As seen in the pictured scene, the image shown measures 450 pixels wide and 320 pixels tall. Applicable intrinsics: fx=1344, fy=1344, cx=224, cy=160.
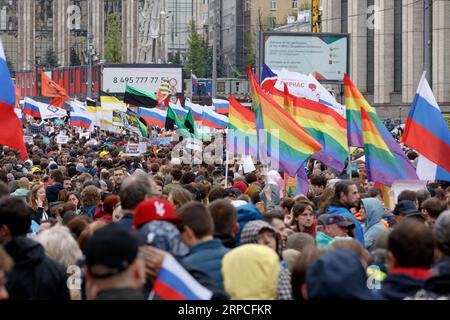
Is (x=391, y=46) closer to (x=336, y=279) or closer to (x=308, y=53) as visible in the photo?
(x=308, y=53)

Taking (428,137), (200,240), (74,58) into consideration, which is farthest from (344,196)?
(74,58)

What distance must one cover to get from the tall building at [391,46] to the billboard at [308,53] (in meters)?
9.43

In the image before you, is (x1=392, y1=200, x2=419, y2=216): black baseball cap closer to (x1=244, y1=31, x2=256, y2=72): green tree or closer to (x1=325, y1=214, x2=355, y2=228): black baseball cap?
(x1=325, y1=214, x2=355, y2=228): black baseball cap

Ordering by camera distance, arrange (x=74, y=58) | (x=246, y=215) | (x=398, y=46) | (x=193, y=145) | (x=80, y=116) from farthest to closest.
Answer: (x=74, y=58)
(x=398, y=46)
(x=80, y=116)
(x=193, y=145)
(x=246, y=215)

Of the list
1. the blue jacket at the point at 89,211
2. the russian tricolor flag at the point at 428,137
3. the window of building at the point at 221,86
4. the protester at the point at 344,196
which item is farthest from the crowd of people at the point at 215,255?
the window of building at the point at 221,86

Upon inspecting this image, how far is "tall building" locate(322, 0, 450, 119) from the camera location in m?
48.4

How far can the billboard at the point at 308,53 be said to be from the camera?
1513 inches

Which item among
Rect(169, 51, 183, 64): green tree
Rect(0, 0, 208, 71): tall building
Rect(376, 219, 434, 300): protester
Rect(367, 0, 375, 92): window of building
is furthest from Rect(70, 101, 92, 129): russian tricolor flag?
Rect(169, 51, 183, 64): green tree

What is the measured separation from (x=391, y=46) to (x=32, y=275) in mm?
48023

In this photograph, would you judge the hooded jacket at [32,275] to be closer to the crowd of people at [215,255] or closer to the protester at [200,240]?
the crowd of people at [215,255]

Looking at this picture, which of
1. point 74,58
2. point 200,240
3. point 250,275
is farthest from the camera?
point 74,58

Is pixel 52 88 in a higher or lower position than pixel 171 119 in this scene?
higher

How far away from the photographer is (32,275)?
6941 millimetres

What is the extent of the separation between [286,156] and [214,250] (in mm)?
7260
